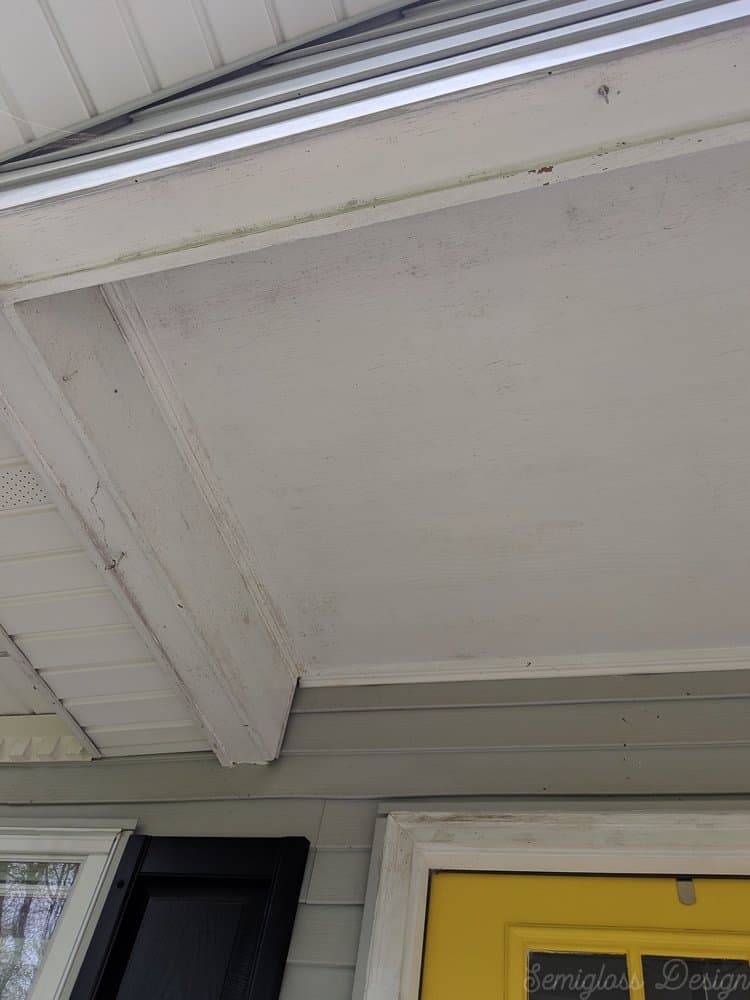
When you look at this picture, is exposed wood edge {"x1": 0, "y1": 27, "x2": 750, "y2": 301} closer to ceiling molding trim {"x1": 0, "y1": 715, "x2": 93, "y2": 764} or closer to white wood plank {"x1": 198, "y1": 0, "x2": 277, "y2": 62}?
white wood plank {"x1": 198, "y1": 0, "x2": 277, "y2": 62}

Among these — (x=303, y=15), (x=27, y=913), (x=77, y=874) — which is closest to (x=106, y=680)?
(x=77, y=874)

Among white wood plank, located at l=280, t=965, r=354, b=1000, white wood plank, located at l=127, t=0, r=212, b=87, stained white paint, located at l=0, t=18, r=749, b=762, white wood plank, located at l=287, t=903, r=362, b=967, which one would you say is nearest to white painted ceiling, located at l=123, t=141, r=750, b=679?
stained white paint, located at l=0, t=18, r=749, b=762

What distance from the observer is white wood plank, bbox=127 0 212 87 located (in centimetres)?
117

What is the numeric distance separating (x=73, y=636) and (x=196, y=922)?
2.43 feet

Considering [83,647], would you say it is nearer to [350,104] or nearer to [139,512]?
[139,512]

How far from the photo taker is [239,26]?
47.5 inches

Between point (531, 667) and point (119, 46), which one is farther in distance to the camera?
point (531, 667)

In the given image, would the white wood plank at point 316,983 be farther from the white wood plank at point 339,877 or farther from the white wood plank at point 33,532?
the white wood plank at point 33,532

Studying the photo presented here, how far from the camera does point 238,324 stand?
1610 mm

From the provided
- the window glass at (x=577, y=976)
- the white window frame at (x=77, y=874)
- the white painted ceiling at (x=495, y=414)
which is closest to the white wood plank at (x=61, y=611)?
the white painted ceiling at (x=495, y=414)

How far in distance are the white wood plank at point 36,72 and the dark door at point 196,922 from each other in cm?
151

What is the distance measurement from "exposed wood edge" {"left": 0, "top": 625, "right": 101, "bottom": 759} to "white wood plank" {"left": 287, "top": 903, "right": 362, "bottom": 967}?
2.70ft

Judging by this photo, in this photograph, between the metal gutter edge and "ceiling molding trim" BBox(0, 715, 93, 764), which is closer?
the metal gutter edge

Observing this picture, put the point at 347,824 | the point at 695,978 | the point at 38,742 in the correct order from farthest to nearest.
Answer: the point at 38,742, the point at 347,824, the point at 695,978
